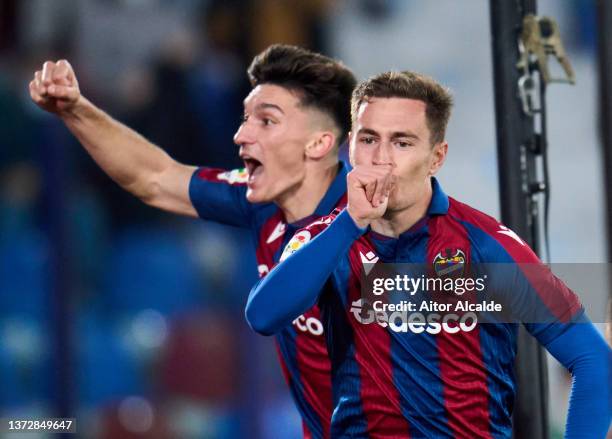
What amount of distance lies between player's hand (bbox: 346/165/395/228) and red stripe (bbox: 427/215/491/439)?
40cm

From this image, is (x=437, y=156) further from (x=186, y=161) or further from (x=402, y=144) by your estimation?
(x=186, y=161)

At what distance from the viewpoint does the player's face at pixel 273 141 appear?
3.31m

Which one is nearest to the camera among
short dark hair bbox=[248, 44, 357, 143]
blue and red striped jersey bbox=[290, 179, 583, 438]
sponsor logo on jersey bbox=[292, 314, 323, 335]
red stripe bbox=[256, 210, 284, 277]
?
blue and red striped jersey bbox=[290, 179, 583, 438]

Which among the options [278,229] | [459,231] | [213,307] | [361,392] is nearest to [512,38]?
[459,231]

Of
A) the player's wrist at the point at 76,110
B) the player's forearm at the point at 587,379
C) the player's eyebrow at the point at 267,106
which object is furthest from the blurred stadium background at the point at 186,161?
the player's forearm at the point at 587,379

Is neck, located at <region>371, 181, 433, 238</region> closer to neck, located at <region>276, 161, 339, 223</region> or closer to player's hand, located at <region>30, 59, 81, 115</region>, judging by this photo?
neck, located at <region>276, 161, 339, 223</region>

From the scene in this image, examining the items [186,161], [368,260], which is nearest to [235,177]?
[368,260]

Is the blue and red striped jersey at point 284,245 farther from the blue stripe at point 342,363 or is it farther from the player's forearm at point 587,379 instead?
the player's forearm at point 587,379

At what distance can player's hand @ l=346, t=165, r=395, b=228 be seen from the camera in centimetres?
241

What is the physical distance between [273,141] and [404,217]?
77 centimetres

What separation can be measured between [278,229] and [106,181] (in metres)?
2.47

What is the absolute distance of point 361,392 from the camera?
2.62 m

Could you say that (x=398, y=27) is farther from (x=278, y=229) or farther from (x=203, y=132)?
(x=278, y=229)

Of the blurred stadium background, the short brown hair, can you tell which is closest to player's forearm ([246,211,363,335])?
the short brown hair
